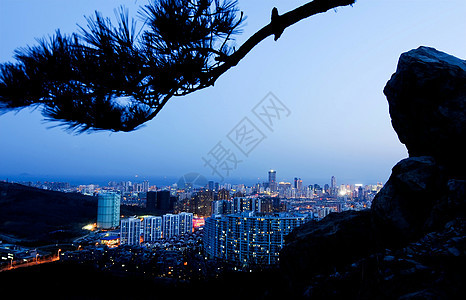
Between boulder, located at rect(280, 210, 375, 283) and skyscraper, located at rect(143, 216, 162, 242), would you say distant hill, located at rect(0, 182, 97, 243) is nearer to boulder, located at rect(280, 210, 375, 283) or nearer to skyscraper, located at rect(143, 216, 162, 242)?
skyscraper, located at rect(143, 216, 162, 242)

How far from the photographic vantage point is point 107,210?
30766mm

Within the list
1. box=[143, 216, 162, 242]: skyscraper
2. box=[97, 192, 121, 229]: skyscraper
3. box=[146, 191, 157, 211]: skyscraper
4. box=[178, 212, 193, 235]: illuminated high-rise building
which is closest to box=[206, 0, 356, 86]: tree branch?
box=[143, 216, 162, 242]: skyscraper

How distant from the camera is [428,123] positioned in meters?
2.24

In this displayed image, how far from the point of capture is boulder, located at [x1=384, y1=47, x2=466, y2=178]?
2072mm

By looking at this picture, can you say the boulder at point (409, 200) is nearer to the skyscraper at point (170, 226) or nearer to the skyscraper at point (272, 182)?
the skyscraper at point (170, 226)

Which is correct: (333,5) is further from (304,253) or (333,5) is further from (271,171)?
(271,171)

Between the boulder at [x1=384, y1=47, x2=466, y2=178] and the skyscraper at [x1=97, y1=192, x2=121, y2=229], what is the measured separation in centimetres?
3245

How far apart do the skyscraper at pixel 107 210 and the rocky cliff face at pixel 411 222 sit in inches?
1251

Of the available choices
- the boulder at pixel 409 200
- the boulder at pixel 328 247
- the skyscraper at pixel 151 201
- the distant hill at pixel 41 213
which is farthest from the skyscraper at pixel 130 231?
the boulder at pixel 409 200

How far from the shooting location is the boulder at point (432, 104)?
6.80 feet

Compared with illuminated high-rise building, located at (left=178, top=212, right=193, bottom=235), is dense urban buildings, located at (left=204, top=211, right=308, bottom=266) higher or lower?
higher

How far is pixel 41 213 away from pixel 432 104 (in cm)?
3440

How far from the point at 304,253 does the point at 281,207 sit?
3042 centimetres

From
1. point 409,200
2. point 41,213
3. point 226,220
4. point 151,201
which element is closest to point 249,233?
point 226,220
